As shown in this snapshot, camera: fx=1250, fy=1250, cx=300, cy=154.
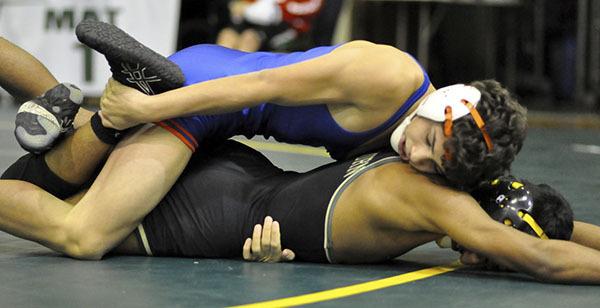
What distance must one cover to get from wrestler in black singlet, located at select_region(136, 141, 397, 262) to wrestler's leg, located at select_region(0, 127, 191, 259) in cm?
11

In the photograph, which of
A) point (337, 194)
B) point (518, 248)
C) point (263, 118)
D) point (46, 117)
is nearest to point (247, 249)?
point (337, 194)

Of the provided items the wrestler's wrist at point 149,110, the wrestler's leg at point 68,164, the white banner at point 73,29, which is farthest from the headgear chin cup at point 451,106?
the white banner at point 73,29

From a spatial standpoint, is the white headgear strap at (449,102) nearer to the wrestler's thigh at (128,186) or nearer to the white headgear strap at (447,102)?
the white headgear strap at (447,102)

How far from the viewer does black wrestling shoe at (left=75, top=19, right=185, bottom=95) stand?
12.3 ft

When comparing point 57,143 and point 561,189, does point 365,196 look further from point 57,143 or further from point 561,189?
point 561,189

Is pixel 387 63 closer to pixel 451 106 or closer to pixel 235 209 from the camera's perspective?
pixel 451 106

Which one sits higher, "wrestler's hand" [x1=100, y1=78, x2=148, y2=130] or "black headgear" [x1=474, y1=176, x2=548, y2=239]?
"wrestler's hand" [x1=100, y1=78, x2=148, y2=130]

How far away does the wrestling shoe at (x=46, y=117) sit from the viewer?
3924 millimetres

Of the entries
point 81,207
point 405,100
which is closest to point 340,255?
point 405,100

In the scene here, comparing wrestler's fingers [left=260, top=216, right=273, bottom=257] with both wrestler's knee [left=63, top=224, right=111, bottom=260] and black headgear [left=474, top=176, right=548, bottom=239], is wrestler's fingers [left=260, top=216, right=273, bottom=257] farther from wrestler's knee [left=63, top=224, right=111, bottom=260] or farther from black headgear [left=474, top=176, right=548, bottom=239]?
black headgear [left=474, top=176, right=548, bottom=239]

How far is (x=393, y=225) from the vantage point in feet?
12.0

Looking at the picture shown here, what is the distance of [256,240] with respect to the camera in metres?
3.84

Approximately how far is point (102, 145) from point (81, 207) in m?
0.25

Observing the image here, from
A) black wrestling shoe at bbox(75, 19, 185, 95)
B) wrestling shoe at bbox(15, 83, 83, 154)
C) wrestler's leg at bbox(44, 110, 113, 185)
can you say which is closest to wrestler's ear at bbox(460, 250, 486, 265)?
black wrestling shoe at bbox(75, 19, 185, 95)
